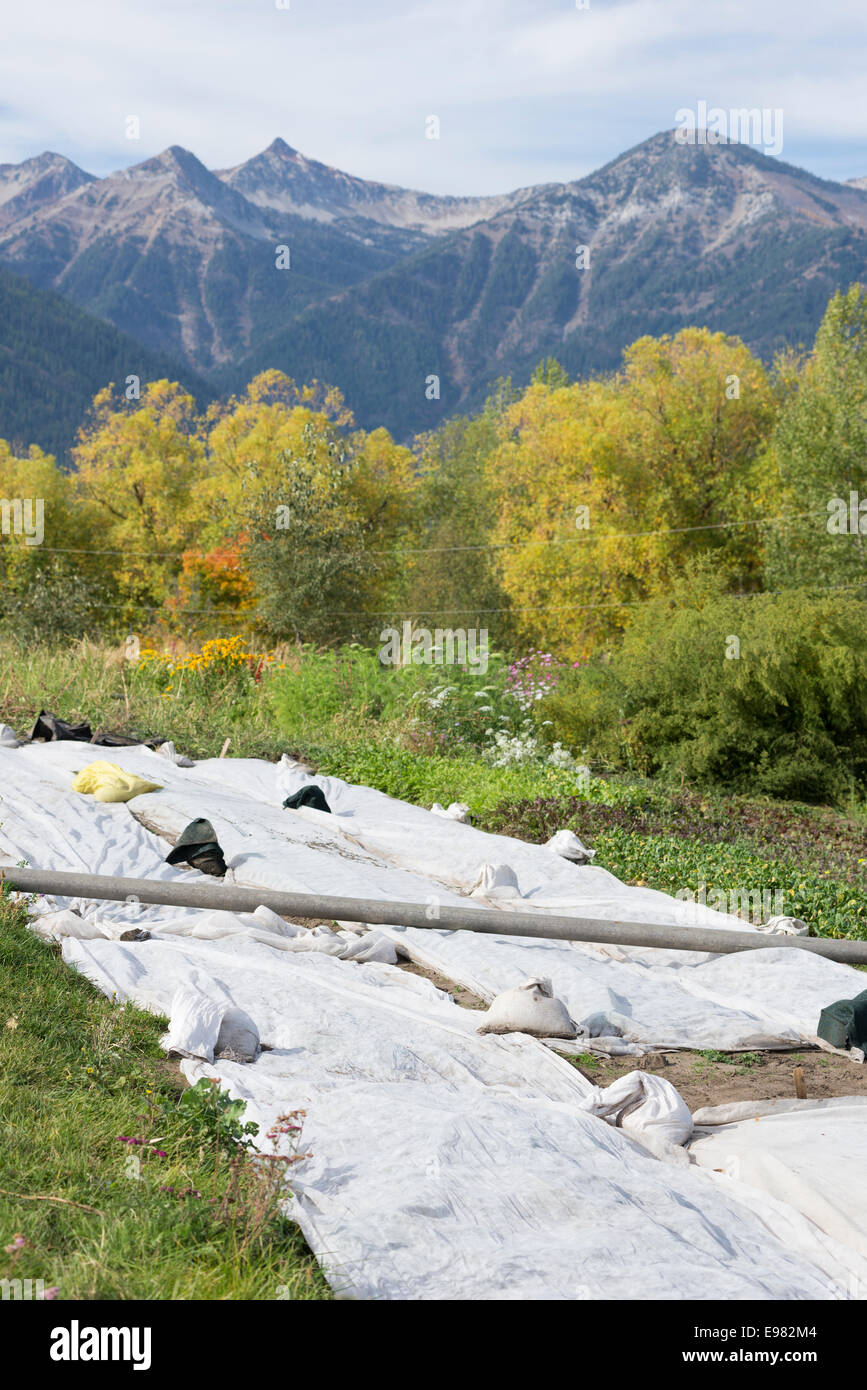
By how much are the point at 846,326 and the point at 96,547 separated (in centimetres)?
2811

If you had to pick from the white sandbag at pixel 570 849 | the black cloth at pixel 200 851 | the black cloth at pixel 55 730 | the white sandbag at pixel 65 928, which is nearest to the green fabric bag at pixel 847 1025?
the white sandbag at pixel 570 849

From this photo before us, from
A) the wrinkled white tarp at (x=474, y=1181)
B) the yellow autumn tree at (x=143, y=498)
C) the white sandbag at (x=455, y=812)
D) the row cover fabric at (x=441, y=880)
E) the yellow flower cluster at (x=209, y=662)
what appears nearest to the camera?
the wrinkled white tarp at (x=474, y=1181)

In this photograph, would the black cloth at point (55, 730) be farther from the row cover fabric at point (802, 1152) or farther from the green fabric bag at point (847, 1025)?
the row cover fabric at point (802, 1152)

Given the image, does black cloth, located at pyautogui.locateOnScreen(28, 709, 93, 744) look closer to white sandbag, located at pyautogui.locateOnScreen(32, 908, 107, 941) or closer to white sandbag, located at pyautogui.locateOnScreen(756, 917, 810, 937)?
white sandbag, located at pyautogui.locateOnScreen(32, 908, 107, 941)

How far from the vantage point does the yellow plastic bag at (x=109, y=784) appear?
7754 mm

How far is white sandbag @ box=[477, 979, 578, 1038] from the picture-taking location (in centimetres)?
436

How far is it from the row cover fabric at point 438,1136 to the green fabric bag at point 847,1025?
2.05 feet

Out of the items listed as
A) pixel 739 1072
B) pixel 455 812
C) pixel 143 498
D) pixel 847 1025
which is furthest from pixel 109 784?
pixel 143 498

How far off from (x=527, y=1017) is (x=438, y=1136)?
1.36 m

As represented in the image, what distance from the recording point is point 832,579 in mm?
23250

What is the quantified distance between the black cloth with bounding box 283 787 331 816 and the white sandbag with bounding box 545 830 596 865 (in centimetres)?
198

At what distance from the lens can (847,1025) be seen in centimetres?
447
